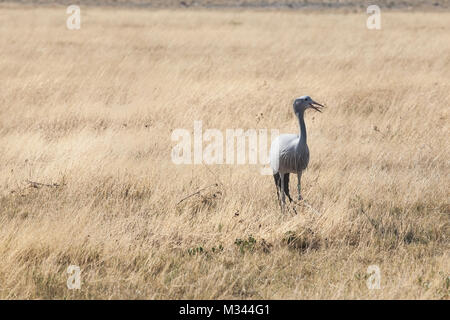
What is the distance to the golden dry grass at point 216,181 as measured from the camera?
182 inches

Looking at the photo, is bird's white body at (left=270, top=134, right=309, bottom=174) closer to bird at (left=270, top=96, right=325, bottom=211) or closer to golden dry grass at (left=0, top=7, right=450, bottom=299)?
bird at (left=270, top=96, right=325, bottom=211)

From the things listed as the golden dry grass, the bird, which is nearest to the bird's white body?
the bird

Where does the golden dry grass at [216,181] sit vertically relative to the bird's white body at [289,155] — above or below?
below

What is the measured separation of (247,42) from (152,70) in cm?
580

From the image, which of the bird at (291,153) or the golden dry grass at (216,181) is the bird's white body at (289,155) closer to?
the bird at (291,153)

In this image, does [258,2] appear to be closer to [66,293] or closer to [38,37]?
[38,37]

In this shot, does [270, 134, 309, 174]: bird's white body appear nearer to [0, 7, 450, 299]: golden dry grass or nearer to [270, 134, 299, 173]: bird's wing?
[270, 134, 299, 173]: bird's wing

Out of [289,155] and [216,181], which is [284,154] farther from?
[216,181]

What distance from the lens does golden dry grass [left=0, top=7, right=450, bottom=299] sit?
15.1ft

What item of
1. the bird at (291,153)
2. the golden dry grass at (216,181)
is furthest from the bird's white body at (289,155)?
the golden dry grass at (216,181)

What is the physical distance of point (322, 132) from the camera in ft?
29.8

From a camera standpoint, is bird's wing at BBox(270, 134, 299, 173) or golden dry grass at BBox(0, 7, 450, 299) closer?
golden dry grass at BBox(0, 7, 450, 299)

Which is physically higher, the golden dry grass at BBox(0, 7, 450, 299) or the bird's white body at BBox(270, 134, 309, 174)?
the bird's white body at BBox(270, 134, 309, 174)

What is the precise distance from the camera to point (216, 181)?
6.80 meters
